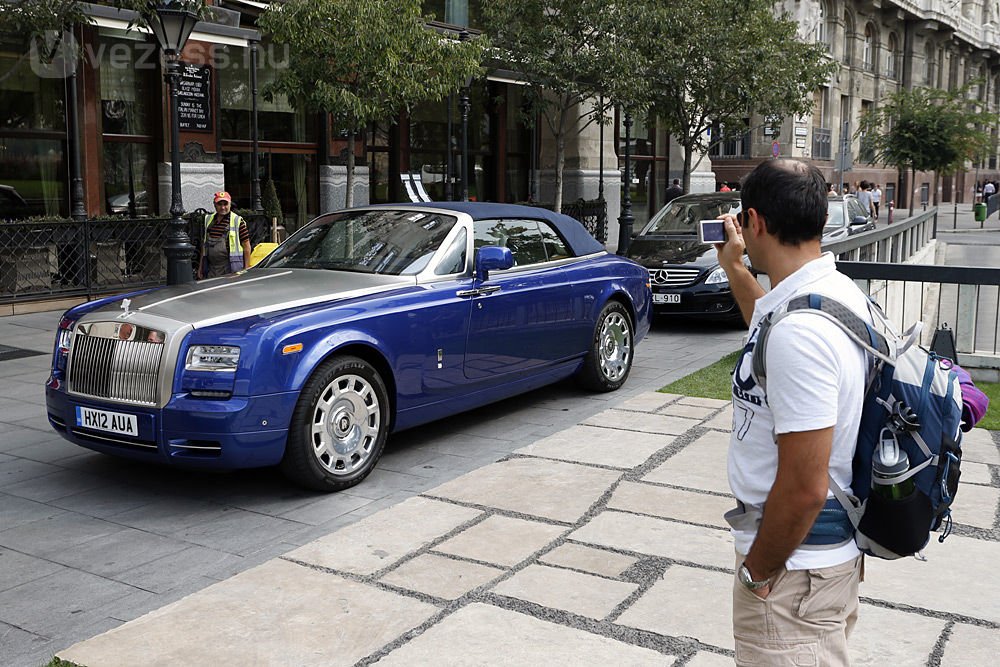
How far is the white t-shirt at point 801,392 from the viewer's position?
2.09m

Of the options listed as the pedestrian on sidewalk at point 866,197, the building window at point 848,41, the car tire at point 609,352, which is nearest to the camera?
the car tire at point 609,352

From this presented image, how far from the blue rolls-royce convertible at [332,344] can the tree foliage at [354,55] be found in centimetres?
582

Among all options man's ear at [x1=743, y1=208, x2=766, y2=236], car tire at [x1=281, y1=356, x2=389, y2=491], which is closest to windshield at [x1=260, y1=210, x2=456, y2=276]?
car tire at [x1=281, y1=356, x2=389, y2=491]

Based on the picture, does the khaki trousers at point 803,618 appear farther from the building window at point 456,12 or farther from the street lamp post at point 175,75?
the building window at point 456,12

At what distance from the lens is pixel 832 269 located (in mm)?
2281

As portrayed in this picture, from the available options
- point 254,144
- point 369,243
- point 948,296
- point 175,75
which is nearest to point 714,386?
point 948,296

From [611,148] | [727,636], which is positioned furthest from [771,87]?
[727,636]

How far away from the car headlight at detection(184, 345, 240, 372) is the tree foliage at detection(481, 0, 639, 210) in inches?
546

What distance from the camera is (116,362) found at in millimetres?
5594

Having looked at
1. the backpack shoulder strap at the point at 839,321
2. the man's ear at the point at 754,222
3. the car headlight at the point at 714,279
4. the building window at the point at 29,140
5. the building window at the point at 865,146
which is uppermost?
the building window at the point at 865,146

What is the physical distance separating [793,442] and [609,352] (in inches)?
255

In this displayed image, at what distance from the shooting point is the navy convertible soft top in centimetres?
740

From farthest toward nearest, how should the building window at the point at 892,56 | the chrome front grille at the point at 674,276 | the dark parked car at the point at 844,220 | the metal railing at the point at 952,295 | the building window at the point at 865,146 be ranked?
the building window at the point at 892,56
the building window at the point at 865,146
the dark parked car at the point at 844,220
the chrome front grille at the point at 674,276
the metal railing at the point at 952,295

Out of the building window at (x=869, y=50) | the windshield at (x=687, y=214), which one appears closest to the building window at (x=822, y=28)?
the building window at (x=869, y=50)
